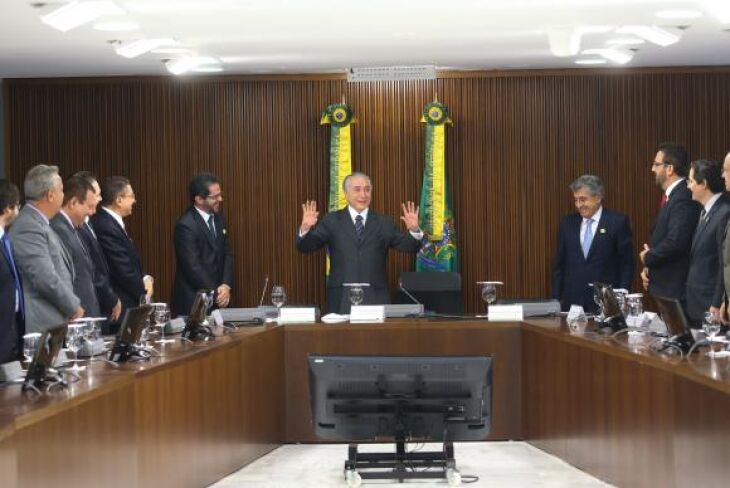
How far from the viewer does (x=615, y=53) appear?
9.98 meters

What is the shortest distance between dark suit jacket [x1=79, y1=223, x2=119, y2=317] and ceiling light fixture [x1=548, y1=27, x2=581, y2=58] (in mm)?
3248

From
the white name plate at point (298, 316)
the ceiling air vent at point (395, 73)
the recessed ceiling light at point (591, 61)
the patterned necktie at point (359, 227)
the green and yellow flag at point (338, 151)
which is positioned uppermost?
the recessed ceiling light at point (591, 61)

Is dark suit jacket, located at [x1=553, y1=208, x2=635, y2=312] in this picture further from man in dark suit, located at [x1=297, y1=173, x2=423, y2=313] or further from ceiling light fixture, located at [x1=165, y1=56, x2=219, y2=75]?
ceiling light fixture, located at [x1=165, y1=56, x2=219, y2=75]

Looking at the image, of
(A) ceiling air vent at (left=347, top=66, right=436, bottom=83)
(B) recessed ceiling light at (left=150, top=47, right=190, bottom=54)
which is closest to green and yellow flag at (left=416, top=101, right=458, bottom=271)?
(A) ceiling air vent at (left=347, top=66, right=436, bottom=83)

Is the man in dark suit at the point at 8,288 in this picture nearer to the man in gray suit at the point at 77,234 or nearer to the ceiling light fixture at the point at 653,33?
the man in gray suit at the point at 77,234

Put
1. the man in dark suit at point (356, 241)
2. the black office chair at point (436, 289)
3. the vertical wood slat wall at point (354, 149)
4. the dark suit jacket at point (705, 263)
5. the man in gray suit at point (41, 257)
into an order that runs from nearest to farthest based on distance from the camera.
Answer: the man in gray suit at point (41, 257)
the dark suit jacket at point (705, 263)
the man in dark suit at point (356, 241)
the black office chair at point (436, 289)
the vertical wood slat wall at point (354, 149)

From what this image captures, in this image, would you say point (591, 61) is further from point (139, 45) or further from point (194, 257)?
point (139, 45)

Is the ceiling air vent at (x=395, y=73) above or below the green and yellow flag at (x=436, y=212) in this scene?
above

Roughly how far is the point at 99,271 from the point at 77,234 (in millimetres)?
425

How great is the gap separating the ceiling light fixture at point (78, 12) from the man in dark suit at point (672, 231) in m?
3.54

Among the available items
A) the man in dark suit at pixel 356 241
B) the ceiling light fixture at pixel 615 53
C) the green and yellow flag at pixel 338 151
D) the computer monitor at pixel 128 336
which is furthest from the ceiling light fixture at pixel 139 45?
the computer monitor at pixel 128 336

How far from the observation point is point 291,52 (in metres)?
9.80

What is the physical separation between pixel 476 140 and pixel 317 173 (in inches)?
54.0

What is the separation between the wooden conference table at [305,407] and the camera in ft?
15.4
